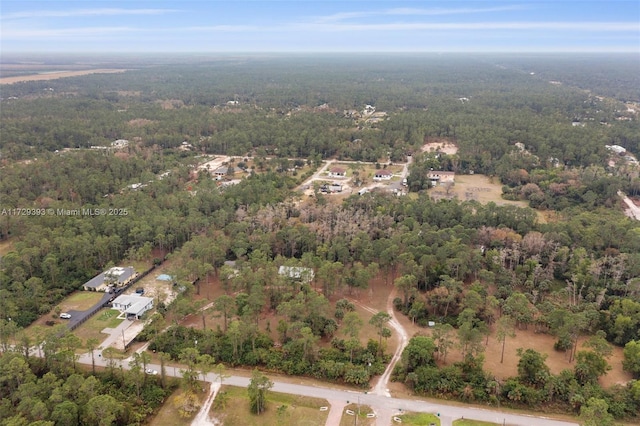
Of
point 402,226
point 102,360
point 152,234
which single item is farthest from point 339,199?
point 102,360

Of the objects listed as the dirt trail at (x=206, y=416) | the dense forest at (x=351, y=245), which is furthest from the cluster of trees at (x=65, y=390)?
the dirt trail at (x=206, y=416)

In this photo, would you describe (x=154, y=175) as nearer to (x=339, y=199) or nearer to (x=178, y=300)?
(x=339, y=199)

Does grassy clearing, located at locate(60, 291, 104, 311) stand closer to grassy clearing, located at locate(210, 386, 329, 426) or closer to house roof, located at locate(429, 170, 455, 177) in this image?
grassy clearing, located at locate(210, 386, 329, 426)

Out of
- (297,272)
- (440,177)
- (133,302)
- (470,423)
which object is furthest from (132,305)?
(440,177)

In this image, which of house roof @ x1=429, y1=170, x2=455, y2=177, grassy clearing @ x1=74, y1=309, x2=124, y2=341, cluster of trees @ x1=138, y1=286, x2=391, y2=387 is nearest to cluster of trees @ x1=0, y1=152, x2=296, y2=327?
grassy clearing @ x1=74, y1=309, x2=124, y2=341

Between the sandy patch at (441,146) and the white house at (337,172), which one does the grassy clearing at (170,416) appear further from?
the sandy patch at (441,146)

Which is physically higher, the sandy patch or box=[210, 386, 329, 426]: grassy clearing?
the sandy patch

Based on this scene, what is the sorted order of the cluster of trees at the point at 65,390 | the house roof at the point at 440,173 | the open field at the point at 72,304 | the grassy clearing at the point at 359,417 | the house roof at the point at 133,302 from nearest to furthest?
the cluster of trees at the point at 65,390 → the grassy clearing at the point at 359,417 → the open field at the point at 72,304 → the house roof at the point at 133,302 → the house roof at the point at 440,173

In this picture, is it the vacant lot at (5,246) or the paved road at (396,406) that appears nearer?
the paved road at (396,406)


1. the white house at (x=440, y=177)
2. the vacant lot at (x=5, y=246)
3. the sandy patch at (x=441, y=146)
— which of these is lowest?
the vacant lot at (x=5, y=246)
